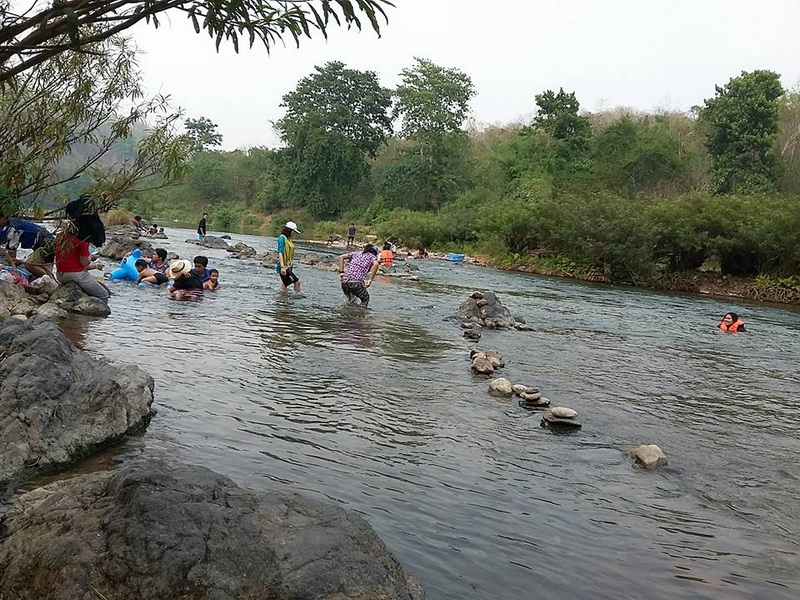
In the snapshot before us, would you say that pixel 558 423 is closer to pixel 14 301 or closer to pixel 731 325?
pixel 14 301

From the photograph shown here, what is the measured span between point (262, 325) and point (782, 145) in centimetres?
4715

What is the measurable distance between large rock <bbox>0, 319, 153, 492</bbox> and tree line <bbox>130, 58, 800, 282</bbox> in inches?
1035

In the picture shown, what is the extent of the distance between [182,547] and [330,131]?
58451 millimetres

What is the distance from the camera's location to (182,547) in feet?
10.1

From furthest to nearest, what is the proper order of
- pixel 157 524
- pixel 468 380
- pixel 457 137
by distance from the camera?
pixel 457 137
pixel 468 380
pixel 157 524

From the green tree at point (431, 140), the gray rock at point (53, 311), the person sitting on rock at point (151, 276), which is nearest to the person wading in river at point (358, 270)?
the person sitting on rock at point (151, 276)

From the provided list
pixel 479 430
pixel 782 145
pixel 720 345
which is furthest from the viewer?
pixel 782 145

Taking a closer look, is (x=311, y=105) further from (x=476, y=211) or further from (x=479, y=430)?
(x=479, y=430)

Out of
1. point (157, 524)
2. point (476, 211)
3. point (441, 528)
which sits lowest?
point (441, 528)

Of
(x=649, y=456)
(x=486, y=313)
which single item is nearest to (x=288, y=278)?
(x=486, y=313)

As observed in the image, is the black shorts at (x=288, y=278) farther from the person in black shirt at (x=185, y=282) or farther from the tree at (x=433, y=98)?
the tree at (x=433, y=98)

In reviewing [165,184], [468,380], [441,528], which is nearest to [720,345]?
[468,380]

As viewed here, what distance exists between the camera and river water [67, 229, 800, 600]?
14.2 feet

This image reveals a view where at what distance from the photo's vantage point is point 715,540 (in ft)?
15.7
